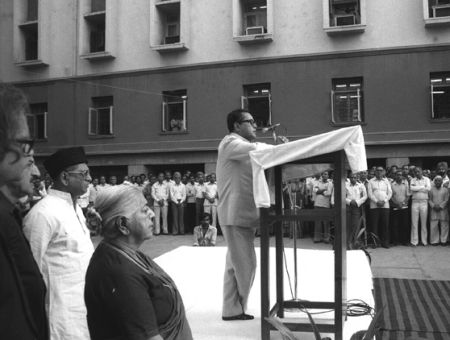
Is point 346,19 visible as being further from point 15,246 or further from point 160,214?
point 15,246

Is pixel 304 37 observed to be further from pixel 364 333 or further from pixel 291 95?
pixel 364 333

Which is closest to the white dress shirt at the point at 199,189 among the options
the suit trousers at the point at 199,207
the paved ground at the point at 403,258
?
the suit trousers at the point at 199,207

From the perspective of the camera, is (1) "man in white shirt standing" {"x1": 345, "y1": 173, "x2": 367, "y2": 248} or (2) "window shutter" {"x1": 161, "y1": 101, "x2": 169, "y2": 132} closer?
(1) "man in white shirt standing" {"x1": 345, "y1": 173, "x2": 367, "y2": 248}

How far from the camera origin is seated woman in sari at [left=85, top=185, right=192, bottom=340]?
2014 mm

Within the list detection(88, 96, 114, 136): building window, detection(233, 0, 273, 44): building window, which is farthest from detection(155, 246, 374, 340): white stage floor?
detection(88, 96, 114, 136): building window

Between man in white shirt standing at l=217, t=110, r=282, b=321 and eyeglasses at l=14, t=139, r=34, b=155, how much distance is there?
2623mm

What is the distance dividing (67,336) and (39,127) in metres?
18.9

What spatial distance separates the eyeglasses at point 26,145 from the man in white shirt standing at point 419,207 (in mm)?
11040

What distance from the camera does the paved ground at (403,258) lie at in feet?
26.7

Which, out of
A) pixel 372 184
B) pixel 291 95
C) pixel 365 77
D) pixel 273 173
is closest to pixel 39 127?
pixel 291 95

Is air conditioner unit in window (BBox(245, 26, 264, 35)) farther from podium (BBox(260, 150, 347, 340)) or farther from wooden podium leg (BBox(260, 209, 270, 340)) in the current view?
wooden podium leg (BBox(260, 209, 270, 340))

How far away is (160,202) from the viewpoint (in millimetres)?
14375

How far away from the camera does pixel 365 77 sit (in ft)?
52.0

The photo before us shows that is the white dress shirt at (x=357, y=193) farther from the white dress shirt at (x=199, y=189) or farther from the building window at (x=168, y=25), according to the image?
the building window at (x=168, y=25)
